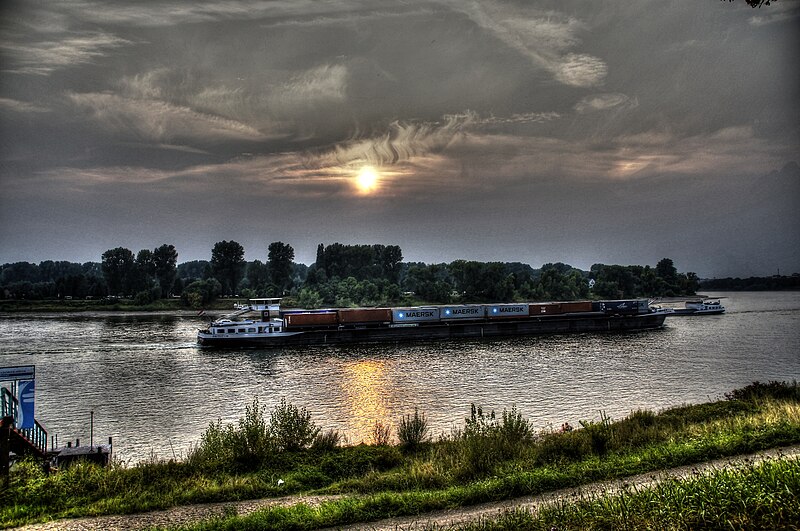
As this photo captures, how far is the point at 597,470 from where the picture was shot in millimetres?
13633

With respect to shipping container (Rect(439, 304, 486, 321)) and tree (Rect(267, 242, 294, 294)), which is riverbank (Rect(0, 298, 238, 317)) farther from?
shipping container (Rect(439, 304, 486, 321))

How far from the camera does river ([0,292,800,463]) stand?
30469mm

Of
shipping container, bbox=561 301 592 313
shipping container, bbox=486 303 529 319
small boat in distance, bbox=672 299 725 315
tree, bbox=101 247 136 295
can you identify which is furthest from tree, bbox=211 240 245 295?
small boat in distance, bbox=672 299 725 315

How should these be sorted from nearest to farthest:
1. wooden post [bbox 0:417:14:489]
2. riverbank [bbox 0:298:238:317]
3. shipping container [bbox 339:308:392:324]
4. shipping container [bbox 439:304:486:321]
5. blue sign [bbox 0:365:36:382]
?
wooden post [bbox 0:417:14:489], blue sign [bbox 0:365:36:382], shipping container [bbox 339:308:392:324], shipping container [bbox 439:304:486:321], riverbank [bbox 0:298:238:317]

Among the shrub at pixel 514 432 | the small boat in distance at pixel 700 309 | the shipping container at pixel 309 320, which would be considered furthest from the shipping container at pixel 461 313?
the shrub at pixel 514 432

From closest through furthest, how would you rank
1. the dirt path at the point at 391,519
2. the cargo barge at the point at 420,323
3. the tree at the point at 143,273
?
the dirt path at the point at 391,519, the cargo barge at the point at 420,323, the tree at the point at 143,273

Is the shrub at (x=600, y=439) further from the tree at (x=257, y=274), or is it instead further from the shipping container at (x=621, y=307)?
the tree at (x=257, y=274)

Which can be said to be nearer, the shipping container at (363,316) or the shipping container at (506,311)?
the shipping container at (363,316)

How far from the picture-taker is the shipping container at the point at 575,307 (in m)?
86.0

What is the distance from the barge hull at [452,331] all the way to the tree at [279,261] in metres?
94.0

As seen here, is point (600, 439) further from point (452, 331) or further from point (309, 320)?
point (452, 331)

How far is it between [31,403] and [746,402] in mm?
32129

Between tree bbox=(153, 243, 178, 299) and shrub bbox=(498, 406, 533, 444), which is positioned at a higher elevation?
tree bbox=(153, 243, 178, 299)

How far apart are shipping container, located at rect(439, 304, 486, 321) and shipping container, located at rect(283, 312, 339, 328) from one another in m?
17.9
